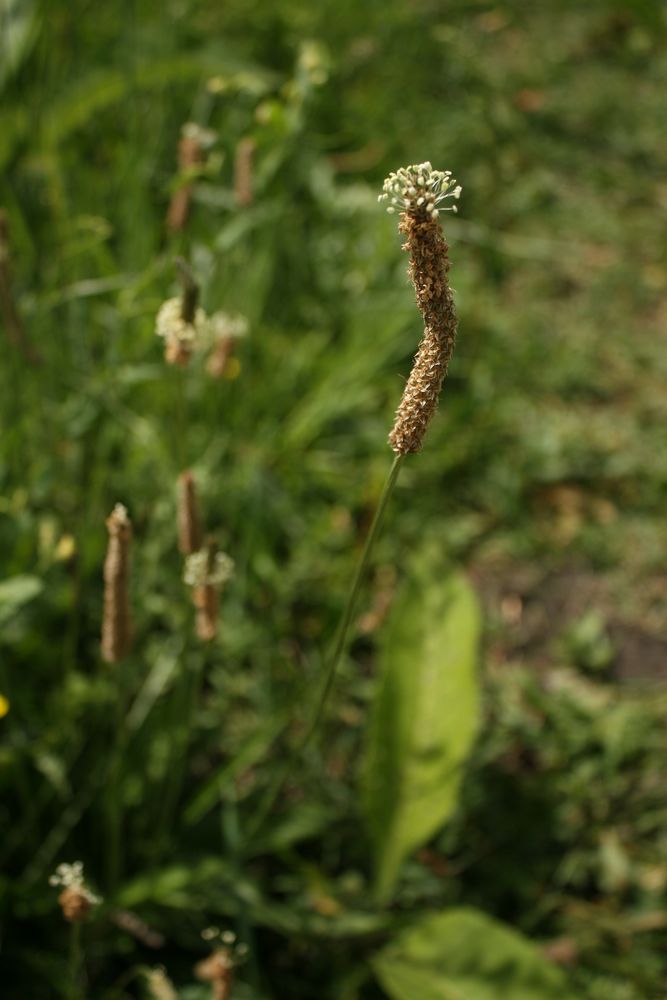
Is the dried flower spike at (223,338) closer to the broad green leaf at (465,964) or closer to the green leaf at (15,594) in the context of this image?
the green leaf at (15,594)

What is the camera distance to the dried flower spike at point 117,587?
1.04m

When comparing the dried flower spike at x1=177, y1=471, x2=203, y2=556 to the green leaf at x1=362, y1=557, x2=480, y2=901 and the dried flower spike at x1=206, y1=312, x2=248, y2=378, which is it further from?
Answer: the green leaf at x1=362, y1=557, x2=480, y2=901

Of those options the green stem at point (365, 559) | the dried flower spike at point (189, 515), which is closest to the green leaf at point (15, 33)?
the dried flower spike at point (189, 515)

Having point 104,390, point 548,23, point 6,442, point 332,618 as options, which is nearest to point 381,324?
point 332,618

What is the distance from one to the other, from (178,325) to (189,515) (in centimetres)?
20

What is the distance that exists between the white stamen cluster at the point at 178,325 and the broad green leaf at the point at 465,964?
1.01m

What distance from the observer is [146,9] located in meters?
2.89

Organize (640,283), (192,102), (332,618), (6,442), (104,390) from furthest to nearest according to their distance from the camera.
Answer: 1. (640,283)
2. (192,102)
3. (332,618)
4. (104,390)
5. (6,442)

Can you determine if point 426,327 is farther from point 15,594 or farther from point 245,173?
point 245,173

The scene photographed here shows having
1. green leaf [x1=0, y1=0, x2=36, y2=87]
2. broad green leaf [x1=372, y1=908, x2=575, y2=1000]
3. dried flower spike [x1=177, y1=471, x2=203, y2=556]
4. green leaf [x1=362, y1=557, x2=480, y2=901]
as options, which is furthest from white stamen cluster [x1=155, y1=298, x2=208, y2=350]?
green leaf [x1=0, y1=0, x2=36, y2=87]

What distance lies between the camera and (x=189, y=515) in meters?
1.17

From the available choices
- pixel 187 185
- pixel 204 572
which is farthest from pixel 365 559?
pixel 187 185

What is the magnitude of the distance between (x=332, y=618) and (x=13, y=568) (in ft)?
2.21

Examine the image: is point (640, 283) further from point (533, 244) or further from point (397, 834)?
point (397, 834)
